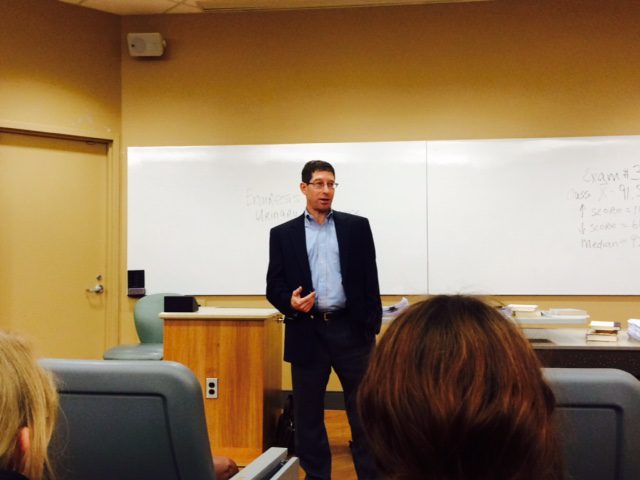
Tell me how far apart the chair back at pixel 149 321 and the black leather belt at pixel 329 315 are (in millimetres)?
1814

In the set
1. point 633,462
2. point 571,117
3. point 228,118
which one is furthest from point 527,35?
point 633,462

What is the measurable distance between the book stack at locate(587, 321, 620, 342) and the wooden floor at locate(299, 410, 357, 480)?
134cm

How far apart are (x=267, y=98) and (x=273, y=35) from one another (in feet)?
1.62

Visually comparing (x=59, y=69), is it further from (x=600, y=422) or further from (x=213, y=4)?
(x=600, y=422)

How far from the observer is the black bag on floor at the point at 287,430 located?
3.23m

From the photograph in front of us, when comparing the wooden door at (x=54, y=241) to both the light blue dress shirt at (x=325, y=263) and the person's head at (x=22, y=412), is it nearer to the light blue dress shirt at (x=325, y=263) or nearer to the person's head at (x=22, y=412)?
the light blue dress shirt at (x=325, y=263)

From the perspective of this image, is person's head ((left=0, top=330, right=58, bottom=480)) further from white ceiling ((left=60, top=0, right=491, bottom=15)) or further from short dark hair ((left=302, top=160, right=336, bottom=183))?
white ceiling ((left=60, top=0, right=491, bottom=15))

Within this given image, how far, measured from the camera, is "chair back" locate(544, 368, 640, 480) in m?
1.11

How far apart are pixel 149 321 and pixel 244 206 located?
111 centimetres

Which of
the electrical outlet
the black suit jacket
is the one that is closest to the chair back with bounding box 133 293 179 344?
the electrical outlet

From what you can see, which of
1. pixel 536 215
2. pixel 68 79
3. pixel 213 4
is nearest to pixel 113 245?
pixel 68 79

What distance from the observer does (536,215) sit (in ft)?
14.4

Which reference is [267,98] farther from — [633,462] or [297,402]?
[633,462]

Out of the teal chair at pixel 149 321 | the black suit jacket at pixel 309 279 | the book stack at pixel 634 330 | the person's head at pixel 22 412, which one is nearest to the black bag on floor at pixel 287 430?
the black suit jacket at pixel 309 279
